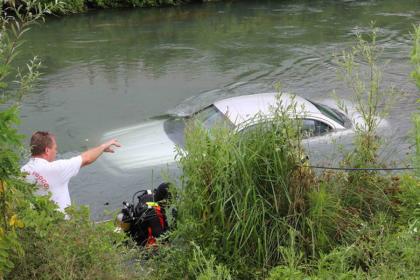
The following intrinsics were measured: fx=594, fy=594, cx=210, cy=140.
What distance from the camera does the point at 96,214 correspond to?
7.88m

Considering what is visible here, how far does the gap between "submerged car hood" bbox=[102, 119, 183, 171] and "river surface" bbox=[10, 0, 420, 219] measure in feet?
0.68

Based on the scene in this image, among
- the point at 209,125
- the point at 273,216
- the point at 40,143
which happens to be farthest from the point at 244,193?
the point at 209,125

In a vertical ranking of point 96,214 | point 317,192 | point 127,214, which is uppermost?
point 317,192

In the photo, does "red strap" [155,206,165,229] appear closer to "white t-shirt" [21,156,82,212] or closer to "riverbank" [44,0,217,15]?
"white t-shirt" [21,156,82,212]

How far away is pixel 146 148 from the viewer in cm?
909

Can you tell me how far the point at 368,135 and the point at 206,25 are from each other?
16896mm

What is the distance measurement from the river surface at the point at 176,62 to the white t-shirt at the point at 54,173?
1885mm

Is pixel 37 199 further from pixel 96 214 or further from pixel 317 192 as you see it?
pixel 96 214

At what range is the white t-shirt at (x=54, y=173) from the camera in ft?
18.1

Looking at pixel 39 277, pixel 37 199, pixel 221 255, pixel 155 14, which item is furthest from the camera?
pixel 155 14

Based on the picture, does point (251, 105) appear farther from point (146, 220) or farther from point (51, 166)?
point (51, 166)

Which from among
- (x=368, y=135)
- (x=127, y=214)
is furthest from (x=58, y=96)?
(x=368, y=135)

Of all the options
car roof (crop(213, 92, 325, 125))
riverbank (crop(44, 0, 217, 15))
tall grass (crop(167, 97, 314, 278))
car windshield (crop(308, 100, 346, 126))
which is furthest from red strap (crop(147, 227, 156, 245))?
riverbank (crop(44, 0, 217, 15))

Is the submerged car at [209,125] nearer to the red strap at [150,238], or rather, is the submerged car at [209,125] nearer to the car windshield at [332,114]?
the car windshield at [332,114]
